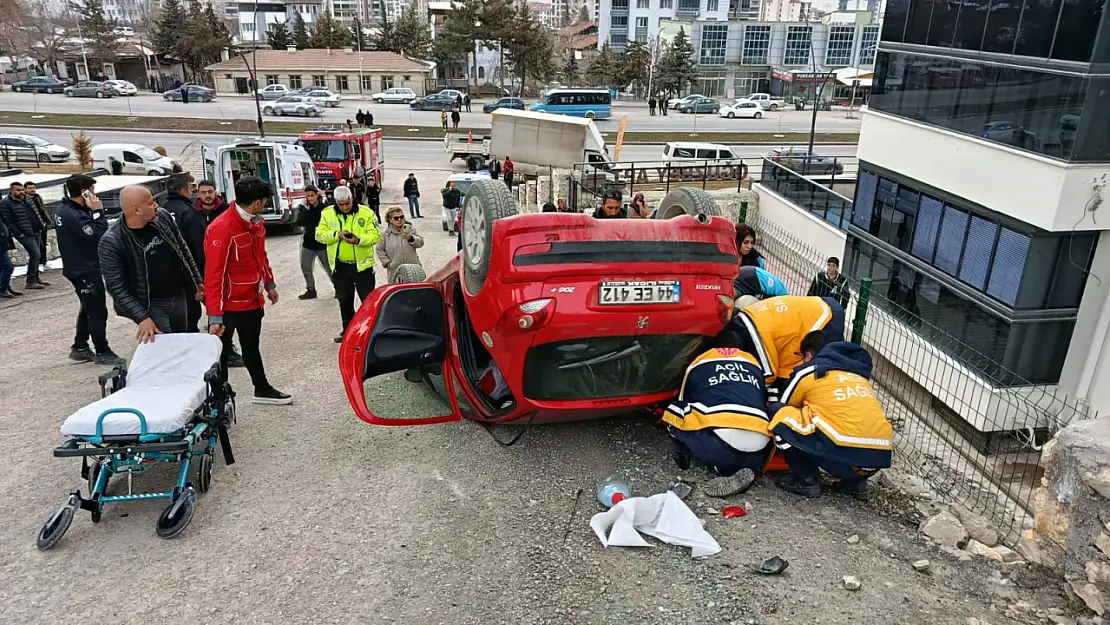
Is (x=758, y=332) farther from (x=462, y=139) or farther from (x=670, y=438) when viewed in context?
(x=462, y=139)

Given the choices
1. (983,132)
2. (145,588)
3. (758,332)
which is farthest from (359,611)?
(983,132)

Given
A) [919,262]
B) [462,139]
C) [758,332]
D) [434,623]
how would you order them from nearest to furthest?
[434,623] → [758,332] → [919,262] → [462,139]

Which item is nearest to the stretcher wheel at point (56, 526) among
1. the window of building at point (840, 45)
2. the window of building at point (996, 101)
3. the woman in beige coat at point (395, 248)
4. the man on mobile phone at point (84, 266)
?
the man on mobile phone at point (84, 266)

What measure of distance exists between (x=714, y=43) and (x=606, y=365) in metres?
78.9

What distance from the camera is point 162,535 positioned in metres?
4.31

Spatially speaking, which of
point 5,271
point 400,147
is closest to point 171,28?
point 400,147

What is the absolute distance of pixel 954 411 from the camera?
9.27 m

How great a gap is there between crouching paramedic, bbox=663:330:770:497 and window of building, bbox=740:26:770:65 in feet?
258

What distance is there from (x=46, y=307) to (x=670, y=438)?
863 centimetres

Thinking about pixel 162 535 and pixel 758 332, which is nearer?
pixel 162 535

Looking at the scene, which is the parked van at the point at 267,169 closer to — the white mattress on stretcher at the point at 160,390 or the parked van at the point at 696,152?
the white mattress on stretcher at the point at 160,390

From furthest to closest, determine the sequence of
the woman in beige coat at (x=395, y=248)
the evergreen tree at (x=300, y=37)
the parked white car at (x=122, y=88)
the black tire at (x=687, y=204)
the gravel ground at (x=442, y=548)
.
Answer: the evergreen tree at (x=300, y=37), the parked white car at (x=122, y=88), the woman in beige coat at (x=395, y=248), the black tire at (x=687, y=204), the gravel ground at (x=442, y=548)

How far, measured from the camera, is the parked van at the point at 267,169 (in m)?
14.8

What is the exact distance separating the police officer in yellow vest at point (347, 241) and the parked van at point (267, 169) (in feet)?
24.3
